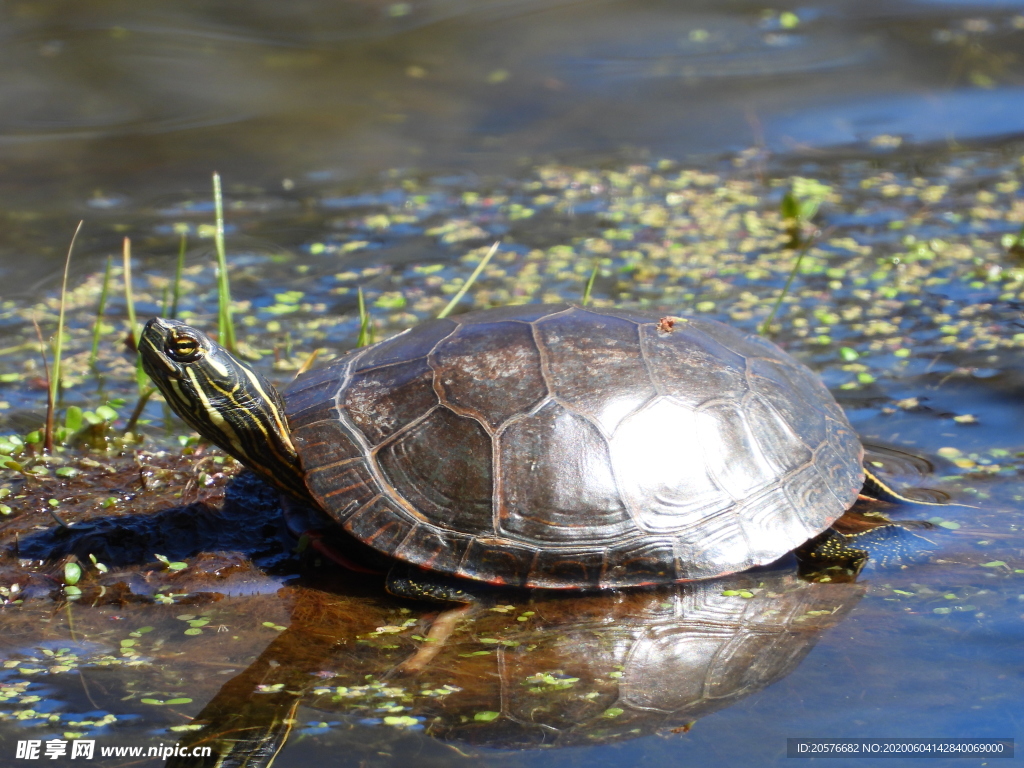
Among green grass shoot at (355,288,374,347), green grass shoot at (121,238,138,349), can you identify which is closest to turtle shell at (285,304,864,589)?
green grass shoot at (355,288,374,347)

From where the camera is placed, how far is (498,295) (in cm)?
695

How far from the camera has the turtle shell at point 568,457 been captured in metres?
3.72

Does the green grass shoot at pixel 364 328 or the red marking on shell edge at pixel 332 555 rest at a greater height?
the green grass shoot at pixel 364 328

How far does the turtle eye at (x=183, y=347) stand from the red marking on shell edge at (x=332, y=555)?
35.7 inches

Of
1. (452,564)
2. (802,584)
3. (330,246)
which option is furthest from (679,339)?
(330,246)

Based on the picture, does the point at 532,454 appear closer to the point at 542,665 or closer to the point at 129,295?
the point at 542,665

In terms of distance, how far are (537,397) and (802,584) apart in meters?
1.36

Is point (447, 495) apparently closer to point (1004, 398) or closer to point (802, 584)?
point (802, 584)

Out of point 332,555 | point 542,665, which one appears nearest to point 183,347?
point 332,555

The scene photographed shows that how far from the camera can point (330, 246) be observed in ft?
25.3

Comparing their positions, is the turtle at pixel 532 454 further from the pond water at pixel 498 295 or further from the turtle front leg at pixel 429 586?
the pond water at pixel 498 295

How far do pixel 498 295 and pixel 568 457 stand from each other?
3.29 meters

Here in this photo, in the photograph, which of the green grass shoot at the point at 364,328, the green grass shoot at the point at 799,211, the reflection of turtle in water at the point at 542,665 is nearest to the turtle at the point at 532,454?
the reflection of turtle in water at the point at 542,665

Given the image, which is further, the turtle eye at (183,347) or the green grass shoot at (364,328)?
the green grass shoot at (364,328)
